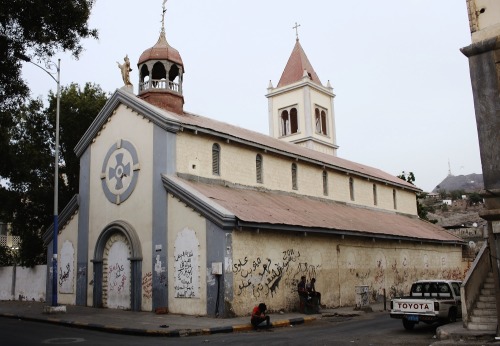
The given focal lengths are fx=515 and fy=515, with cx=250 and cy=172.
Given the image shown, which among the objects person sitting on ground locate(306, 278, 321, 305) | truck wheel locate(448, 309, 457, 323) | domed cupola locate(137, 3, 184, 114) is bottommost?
truck wheel locate(448, 309, 457, 323)

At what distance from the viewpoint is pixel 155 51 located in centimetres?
2655

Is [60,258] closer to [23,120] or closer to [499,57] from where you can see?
[23,120]

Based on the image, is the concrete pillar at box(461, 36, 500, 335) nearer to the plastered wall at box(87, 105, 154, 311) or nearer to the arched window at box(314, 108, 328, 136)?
the plastered wall at box(87, 105, 154, 311)

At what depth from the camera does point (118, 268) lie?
23.5m

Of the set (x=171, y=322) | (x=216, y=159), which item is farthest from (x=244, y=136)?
(x=171, y=322)

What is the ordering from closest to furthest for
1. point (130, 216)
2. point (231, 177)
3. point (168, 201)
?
point (168, 201) < point (130, 216) < point (231, 177)

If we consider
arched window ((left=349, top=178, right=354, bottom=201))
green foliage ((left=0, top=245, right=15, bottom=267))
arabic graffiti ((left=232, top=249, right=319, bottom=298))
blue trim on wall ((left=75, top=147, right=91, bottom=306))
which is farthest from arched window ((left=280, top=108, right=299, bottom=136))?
arabic graffiti ((left=232, top=249, right=319, bottom=298))

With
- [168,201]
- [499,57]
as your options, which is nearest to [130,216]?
[168,201]

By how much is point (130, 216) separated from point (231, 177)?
513 centimetres

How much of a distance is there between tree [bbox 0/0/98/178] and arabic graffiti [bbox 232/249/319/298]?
972 centimetres

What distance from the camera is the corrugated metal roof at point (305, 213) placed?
70.0 feet

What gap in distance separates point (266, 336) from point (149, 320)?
5.37 m

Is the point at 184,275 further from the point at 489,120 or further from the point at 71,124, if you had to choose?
the point at 71,124

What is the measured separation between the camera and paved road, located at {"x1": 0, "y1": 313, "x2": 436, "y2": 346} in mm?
13633
